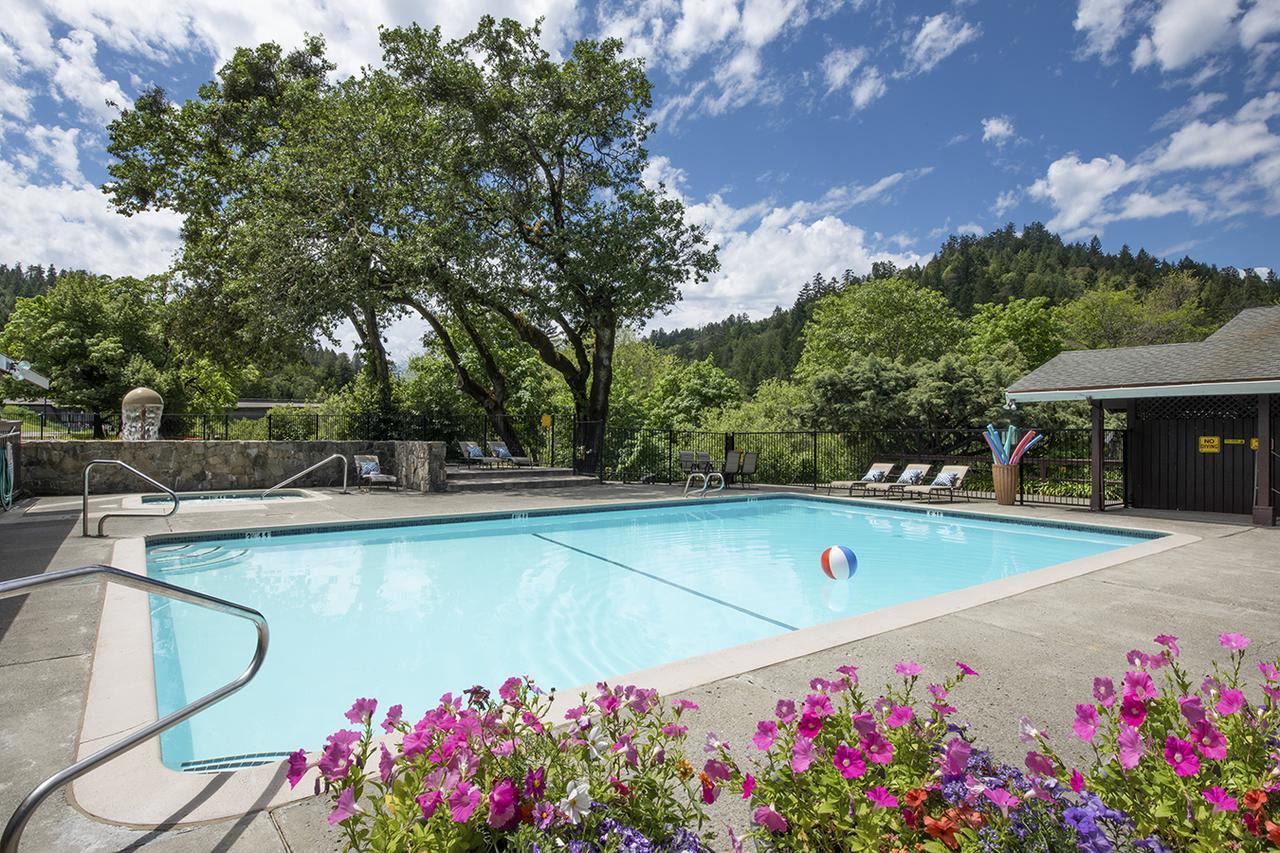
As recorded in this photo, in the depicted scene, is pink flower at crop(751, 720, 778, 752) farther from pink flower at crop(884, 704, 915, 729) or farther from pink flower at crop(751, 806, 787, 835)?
pink flower at crop(884, 704, 915, 729)

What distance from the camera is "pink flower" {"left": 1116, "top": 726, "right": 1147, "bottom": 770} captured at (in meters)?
1.55

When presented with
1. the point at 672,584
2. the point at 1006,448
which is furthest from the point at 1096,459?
the point at 672,584

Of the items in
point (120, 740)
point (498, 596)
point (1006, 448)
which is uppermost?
point (1006, 448)

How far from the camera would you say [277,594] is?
6.52 metres

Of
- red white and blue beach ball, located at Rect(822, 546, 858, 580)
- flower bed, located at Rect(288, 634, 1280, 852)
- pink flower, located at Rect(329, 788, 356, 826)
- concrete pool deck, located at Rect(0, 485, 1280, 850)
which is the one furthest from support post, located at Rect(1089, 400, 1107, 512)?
pink flower, located at Rect(329, 788, 356, 826)

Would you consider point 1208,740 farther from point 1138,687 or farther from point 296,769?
point 296,769

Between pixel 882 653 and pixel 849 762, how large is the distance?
7.96ft

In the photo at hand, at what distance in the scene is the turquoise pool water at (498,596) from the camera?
4422mm

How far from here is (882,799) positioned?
4.78ft

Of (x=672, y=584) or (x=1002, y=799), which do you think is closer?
(x=1002, y=799)

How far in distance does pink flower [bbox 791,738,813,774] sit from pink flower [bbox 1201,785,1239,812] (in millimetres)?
819

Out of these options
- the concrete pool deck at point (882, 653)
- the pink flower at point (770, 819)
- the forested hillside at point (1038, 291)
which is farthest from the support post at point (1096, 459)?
the forested hillside at point (1038, 291)

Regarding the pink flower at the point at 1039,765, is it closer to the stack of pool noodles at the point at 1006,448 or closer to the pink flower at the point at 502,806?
the pink flower at the point at 502,806

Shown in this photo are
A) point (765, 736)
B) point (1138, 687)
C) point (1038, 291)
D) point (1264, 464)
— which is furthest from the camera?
point (1038, 291)
